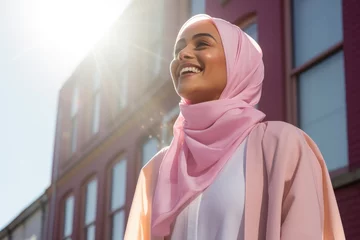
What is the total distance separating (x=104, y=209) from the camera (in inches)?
654

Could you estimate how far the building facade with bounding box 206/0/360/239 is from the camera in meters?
7.53

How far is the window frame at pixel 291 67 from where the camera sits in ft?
28.2

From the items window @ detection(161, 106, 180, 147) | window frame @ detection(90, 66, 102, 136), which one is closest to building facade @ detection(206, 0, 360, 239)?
window @ detection(161, 106, 180, 147)

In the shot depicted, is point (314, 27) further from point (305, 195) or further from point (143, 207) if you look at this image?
point (305, 195)

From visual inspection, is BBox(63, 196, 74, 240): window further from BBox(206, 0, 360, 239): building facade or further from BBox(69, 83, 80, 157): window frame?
BBox(206, 0, 360, 239): building facade

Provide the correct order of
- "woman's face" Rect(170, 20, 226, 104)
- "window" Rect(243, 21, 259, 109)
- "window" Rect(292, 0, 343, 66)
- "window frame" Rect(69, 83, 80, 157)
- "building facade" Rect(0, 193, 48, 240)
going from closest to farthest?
"woman's face" Rect(170, 20, 226, 104)
"window" Rect(292, 0, 343, 66)
"window" Rect(243, 21, 259, 109)
"window frame" Rect(69, 83, 80, 157)
"building facade" Rect(0, 193, 48, 240)

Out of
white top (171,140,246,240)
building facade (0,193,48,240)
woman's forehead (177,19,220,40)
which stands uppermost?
building facade (0,193,48,240)

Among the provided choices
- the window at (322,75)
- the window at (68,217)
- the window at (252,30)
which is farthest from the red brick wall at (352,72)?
the window at (68,217)

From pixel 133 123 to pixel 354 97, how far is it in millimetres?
8347

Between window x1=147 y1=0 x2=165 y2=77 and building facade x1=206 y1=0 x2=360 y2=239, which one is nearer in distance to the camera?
building facade x1=206 y1=0 x2=360 y2=239

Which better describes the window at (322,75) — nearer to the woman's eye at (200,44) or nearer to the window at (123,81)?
the woman's eye at (200,44)

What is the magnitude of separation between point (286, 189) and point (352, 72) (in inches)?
206

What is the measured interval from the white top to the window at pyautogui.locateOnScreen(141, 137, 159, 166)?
11.3 metres

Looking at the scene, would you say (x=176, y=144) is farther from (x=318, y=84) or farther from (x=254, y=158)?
(x=318, y=84)
